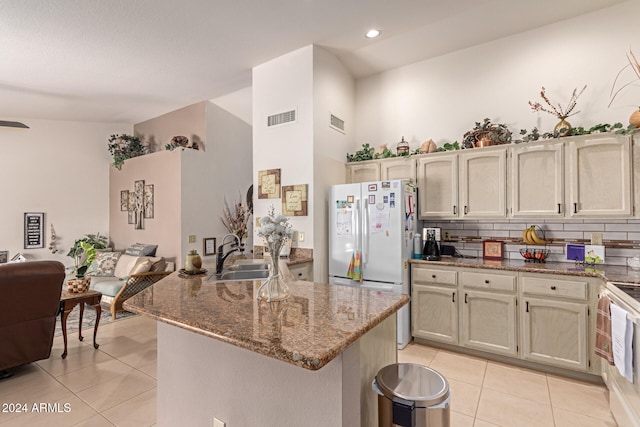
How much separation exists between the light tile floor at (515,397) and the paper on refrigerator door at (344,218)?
4.67 ft

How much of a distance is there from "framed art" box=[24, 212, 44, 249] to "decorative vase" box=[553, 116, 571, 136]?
24.3ft

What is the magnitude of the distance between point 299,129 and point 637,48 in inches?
130

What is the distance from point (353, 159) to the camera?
4094mm

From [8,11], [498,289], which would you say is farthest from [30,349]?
[498,289]

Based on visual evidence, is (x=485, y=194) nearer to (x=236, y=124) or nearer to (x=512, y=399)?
(x=512, y=399)

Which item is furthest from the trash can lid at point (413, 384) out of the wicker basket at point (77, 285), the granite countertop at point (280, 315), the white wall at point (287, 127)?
the wicker basket at point (77, 285)

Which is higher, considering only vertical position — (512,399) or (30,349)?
(30,349)

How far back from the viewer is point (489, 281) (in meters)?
3.00

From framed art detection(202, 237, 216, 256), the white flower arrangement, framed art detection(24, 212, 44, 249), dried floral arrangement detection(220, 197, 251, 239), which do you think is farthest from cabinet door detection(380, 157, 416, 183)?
framed art detection(24, 212, 44, 249)

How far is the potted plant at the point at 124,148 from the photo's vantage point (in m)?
5.73

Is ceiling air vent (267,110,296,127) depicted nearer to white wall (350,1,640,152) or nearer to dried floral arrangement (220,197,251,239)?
white wall (350,1,640,152)

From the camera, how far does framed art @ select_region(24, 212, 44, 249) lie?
5.15 m

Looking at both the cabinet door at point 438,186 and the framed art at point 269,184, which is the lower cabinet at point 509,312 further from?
the framed art at point 269,184

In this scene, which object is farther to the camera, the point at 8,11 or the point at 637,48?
the point at 637,48
